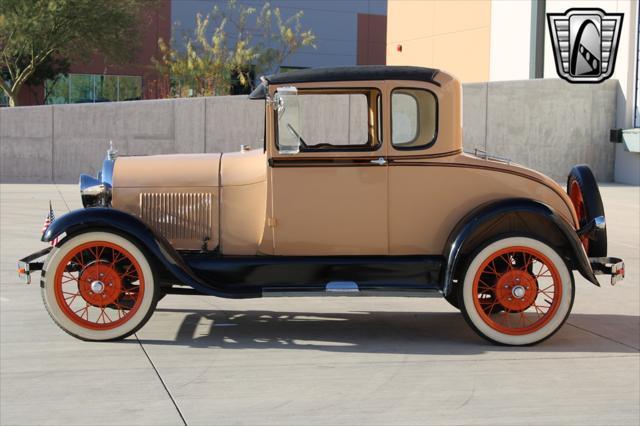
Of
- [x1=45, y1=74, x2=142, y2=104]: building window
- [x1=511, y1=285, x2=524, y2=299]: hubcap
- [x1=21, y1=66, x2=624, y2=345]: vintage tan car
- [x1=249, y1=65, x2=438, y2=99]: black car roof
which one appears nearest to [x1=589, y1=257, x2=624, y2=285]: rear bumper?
[x1=21, y1=66, x2=624, y2=345]: vintage tan car

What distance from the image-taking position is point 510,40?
2759 centimetres

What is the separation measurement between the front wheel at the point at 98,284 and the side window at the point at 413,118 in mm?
2028

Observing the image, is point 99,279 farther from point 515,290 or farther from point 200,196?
point 515,290

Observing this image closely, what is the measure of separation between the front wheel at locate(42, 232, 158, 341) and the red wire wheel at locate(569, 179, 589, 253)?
3.28 m

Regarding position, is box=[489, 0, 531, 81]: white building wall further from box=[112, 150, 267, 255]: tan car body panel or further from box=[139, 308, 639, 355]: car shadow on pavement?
box=[112, 150, 267, 255]: tan car body panel

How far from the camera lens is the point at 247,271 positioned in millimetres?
7031

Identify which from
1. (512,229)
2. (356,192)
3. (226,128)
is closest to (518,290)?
(512,229)

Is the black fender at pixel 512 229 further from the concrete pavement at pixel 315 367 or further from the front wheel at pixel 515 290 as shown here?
the concrete pavement at pixel 315 367

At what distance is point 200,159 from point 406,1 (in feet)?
93.7

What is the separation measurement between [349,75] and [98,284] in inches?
92.0

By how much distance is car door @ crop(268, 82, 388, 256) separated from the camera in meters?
6.98

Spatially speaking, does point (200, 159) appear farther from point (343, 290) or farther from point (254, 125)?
point (254, 125)
